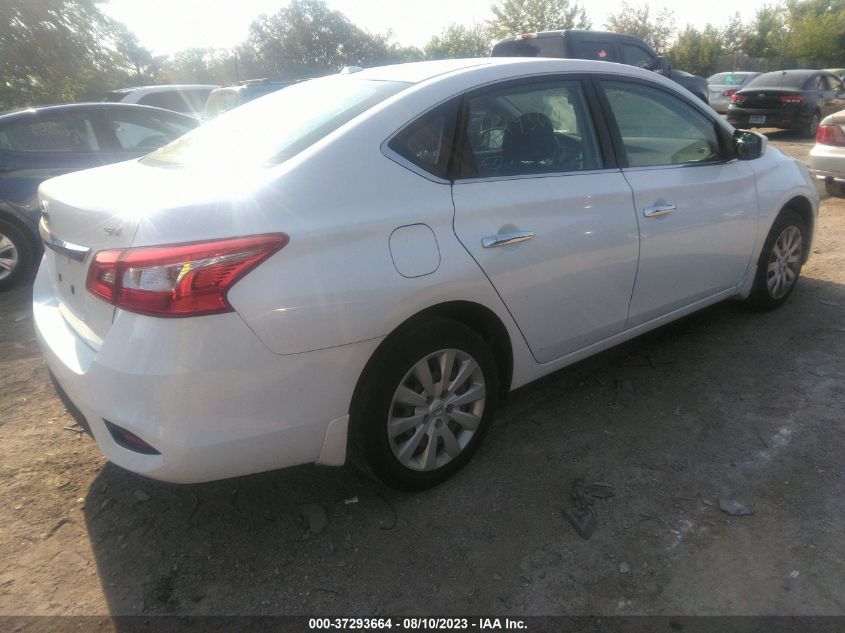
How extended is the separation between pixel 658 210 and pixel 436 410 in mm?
1581

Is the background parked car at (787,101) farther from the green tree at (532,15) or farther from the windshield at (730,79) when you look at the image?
the green tree at (532,15)

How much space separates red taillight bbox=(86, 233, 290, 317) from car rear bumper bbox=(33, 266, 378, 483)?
4 cm

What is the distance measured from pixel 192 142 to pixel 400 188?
3.82ft

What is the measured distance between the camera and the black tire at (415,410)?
2.39m

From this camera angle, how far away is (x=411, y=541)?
2.51 meters

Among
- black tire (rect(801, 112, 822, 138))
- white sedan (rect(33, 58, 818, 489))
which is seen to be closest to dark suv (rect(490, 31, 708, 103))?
black tire (rect(801, 112, 822, 138))

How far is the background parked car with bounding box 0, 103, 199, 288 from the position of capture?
5.63 metres

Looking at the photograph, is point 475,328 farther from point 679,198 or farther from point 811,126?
point 811,126

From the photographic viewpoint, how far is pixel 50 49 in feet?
57.0

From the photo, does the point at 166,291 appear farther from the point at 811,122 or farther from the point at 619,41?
the point at 811,122

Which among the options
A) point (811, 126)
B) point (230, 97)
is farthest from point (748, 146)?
point (811, 126)

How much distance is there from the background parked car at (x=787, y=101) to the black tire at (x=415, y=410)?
14774 mm

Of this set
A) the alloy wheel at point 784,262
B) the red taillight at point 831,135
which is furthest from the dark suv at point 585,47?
the alloy wheel at point 784,262

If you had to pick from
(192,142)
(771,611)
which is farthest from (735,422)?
(192,142)
